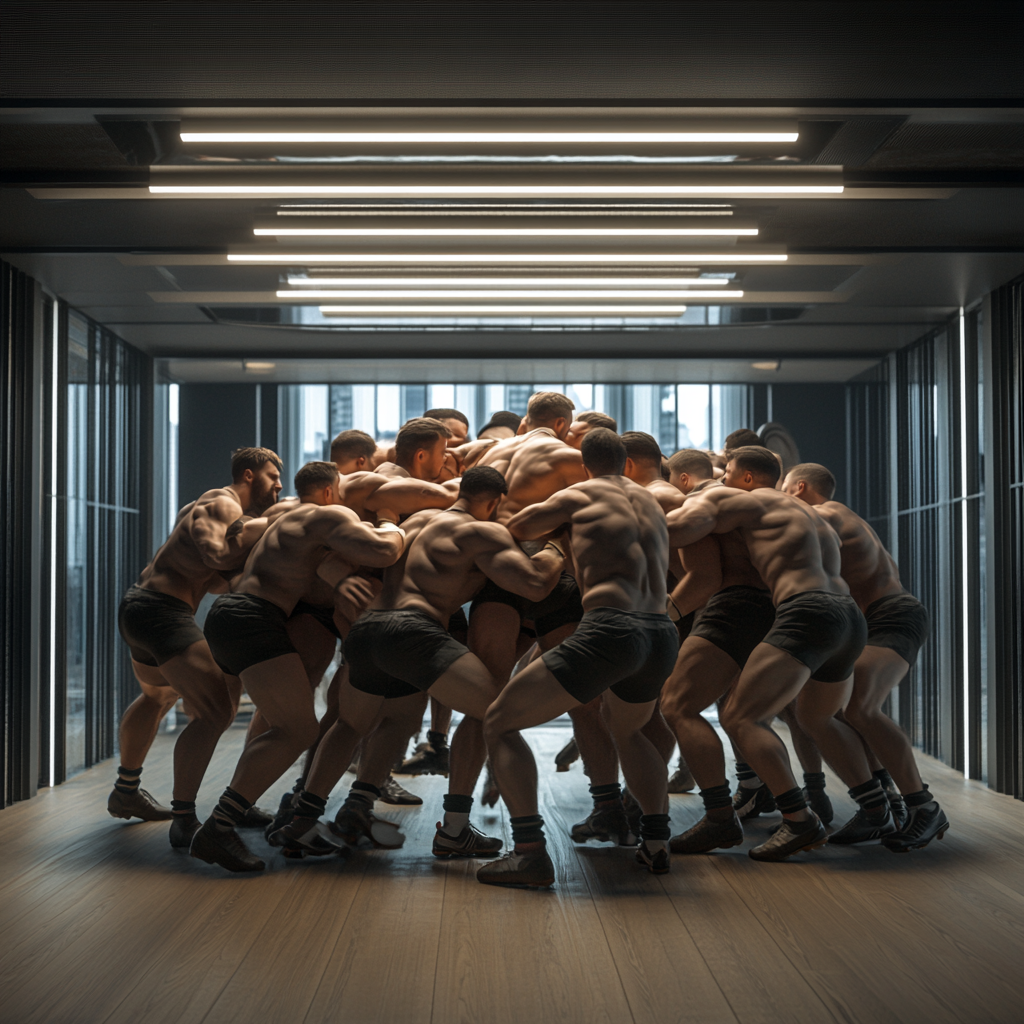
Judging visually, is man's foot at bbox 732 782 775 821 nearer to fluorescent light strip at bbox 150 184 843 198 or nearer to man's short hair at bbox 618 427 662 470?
man's short hair at bbox 618 427 662 470

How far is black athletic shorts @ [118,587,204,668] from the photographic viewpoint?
4410 mm

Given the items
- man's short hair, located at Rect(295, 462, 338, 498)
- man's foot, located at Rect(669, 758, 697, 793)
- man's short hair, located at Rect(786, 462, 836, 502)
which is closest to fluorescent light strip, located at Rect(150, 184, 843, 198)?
man's short hair, located at Rect(295, 462, 338, 498)

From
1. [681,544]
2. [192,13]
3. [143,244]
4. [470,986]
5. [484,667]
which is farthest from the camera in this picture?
[143,244]

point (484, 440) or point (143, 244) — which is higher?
point (143, 244)

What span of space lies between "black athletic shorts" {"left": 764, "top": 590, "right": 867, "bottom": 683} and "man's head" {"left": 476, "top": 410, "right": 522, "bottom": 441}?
215 centimetres

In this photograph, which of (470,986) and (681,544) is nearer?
(470,986)

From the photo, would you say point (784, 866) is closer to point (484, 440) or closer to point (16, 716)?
point (484, 440)

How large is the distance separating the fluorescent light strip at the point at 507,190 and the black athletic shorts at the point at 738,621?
5.40ft

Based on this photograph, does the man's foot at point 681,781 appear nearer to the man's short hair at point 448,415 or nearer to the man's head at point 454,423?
the man's head at point 454,423

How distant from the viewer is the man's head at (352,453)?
16.5 ft

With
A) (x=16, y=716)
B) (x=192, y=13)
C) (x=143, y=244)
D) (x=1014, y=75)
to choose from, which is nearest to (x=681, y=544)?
(x=1014, y=75)

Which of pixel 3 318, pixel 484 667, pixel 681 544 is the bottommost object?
pixel 484 667

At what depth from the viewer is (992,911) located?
3377 mm

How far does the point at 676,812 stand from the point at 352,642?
6.50 ft
